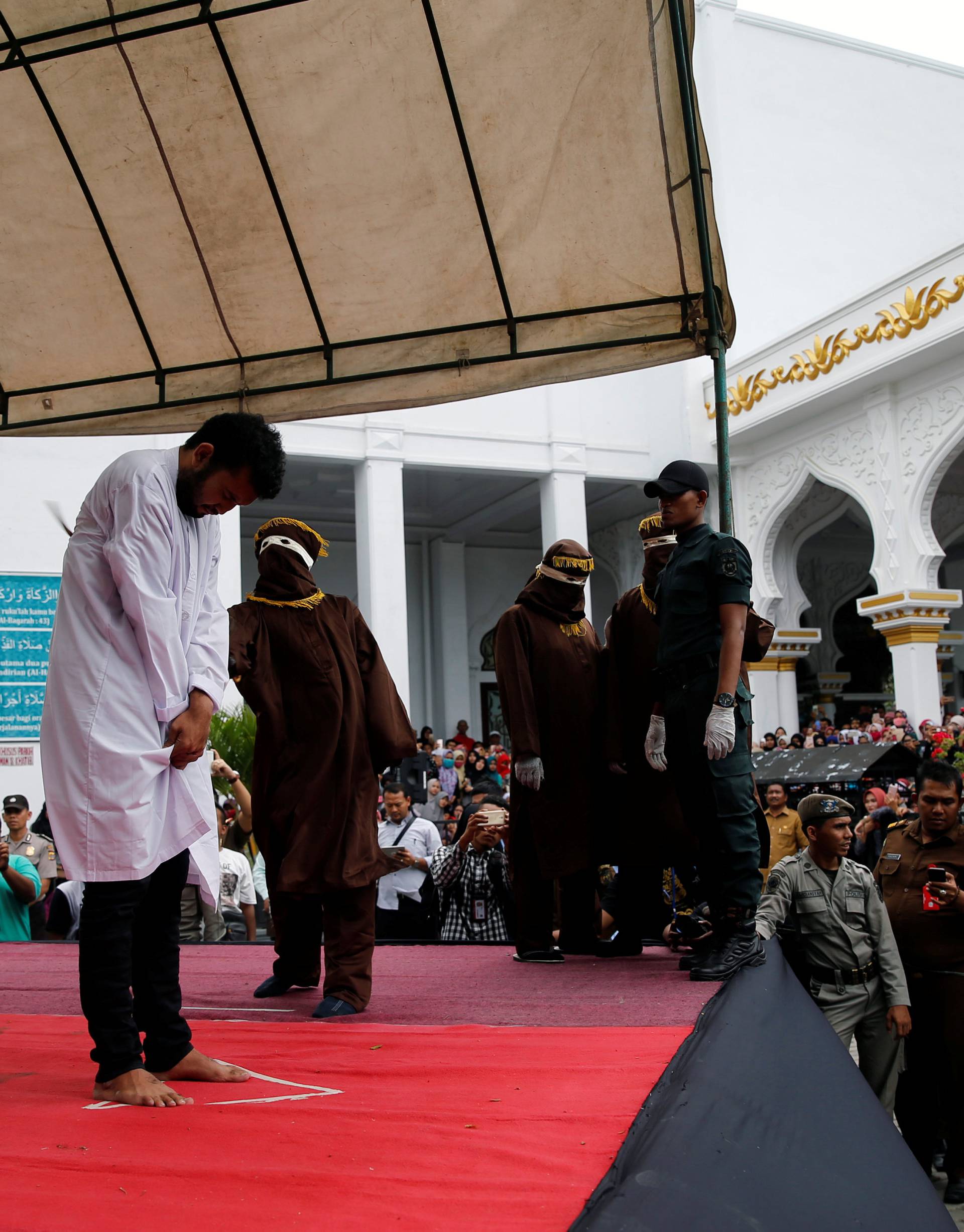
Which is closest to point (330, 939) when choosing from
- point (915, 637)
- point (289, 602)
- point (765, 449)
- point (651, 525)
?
point (289, 602)

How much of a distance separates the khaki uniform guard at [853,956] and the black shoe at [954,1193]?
382 mm

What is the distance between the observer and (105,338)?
156 inches

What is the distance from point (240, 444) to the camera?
2352 mm

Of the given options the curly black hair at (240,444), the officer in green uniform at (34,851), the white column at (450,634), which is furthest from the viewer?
the white column at (450,634)

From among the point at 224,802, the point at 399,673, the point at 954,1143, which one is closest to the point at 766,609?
the point at 399,673

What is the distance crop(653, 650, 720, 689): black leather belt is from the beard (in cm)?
175

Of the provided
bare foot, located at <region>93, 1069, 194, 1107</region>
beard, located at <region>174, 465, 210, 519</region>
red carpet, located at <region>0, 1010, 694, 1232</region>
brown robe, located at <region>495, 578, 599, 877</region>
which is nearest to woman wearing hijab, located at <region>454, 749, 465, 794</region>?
brown robe, located at <region>495, 578, 599, 877</region>

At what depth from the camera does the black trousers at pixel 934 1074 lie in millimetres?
4461

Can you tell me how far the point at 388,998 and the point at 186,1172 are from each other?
6.35 feet

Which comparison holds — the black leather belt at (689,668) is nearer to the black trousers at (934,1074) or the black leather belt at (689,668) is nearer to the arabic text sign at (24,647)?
the black trousers at (934,1074)

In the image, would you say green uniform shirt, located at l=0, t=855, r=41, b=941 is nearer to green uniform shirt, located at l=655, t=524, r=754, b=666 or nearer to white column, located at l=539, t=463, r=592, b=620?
green uniform shirt, located at l=655, t=524, r=754, b=666

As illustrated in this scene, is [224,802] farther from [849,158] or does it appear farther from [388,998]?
[849,158]

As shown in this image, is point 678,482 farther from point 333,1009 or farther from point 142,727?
point 142,727

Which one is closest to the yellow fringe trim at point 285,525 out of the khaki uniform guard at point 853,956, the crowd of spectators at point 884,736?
the khaki uniform guard at point 853,956
